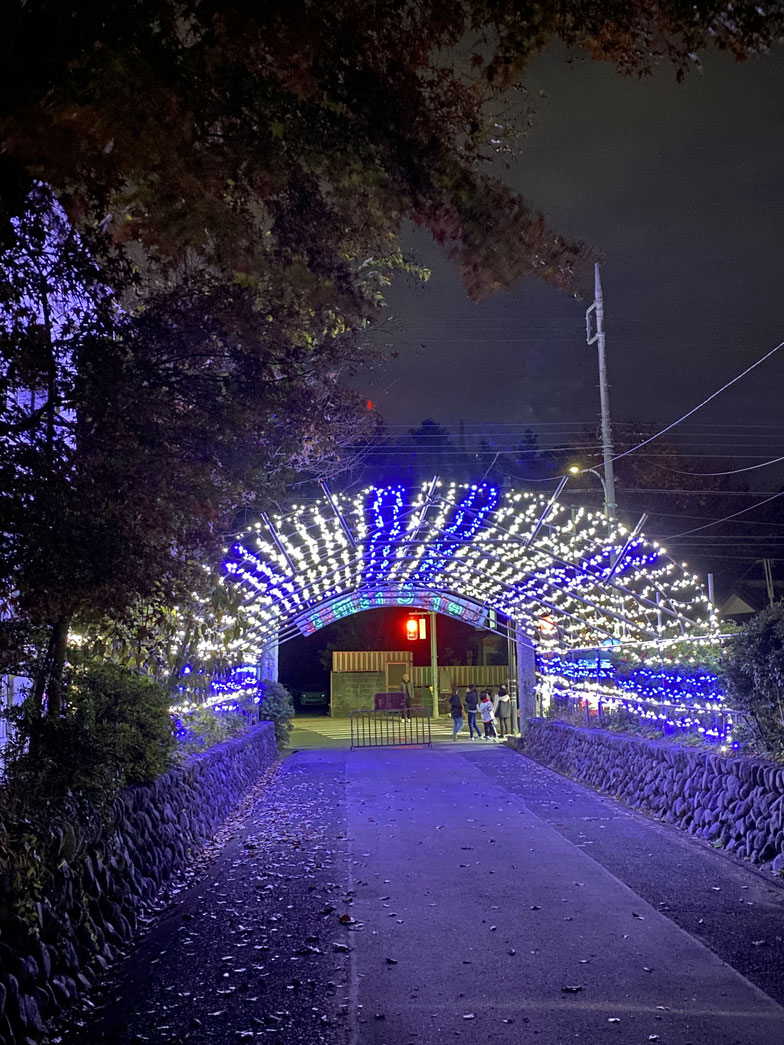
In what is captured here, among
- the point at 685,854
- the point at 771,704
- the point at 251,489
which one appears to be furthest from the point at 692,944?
the point at 251,489

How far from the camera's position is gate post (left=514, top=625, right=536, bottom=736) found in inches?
870

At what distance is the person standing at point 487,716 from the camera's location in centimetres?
2334

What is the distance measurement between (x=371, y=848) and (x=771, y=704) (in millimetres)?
4396

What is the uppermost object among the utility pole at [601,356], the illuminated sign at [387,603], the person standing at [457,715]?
the utility pole at [601,356]

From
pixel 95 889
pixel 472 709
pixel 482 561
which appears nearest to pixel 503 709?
pixel 472 709

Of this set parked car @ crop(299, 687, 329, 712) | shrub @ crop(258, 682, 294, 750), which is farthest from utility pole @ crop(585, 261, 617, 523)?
parked car @ crop(299, 687, 329, 712)

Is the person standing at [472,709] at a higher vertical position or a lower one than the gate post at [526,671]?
lower

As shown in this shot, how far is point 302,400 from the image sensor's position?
619 cm

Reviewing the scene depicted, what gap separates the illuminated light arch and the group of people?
112 inches

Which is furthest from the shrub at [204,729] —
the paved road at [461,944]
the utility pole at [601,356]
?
the utility pole at [601,356]

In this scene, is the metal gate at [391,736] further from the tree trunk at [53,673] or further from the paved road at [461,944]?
the tree trunk at [53,673]

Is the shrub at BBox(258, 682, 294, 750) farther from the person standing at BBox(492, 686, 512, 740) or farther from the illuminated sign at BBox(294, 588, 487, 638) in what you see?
the person standing at BBox(492, 686, 512, 740)

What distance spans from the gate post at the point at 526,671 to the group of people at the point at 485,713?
4.62ft

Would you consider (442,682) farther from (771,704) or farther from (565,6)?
(565,6)
